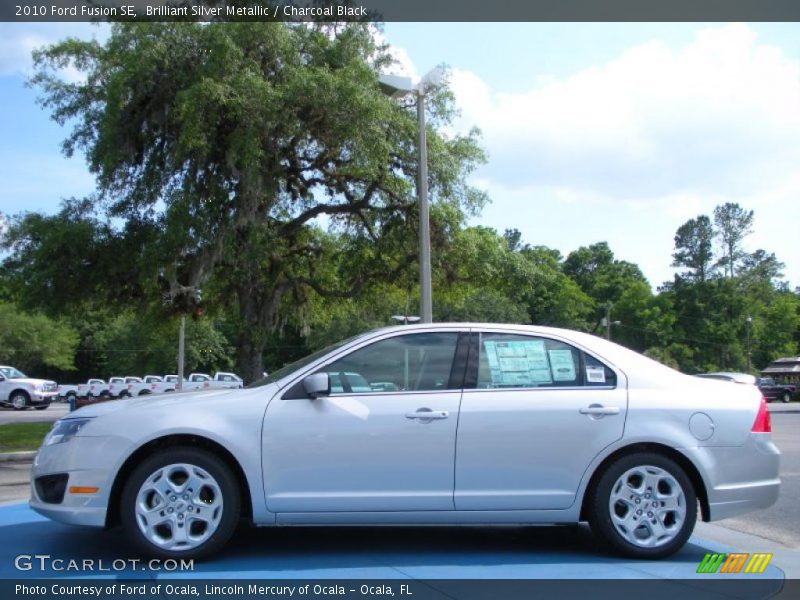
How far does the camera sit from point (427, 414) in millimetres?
5320

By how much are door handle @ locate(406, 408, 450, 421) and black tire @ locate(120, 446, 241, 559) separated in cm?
121

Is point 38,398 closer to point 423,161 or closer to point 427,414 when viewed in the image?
point 423,161

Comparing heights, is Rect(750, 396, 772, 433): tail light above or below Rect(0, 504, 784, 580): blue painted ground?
above

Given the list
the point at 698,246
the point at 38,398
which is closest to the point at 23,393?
the point at 38,398

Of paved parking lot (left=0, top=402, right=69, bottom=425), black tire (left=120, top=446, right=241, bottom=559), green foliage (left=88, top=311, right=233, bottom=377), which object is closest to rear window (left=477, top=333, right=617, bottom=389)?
black tire (left=120, top=446, right=241, bottom=559)

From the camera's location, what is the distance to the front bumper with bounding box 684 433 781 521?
5445mm

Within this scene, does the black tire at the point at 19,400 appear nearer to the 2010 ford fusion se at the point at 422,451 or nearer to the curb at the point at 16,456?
the curb at the point at 16,456

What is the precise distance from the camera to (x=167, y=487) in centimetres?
511

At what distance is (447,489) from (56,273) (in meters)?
15.0

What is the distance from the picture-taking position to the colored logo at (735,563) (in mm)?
5268

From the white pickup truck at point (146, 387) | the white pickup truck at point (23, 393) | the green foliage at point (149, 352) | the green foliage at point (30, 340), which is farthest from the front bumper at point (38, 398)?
the green foliage at point (149, 352)

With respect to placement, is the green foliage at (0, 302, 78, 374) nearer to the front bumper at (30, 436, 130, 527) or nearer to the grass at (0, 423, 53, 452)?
the grass at (0, 423, 53, 452)

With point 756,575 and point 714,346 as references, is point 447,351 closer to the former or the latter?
point 756,575

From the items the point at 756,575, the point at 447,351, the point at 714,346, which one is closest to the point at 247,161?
the point at 447,351
